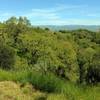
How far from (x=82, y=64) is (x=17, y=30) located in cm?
1931

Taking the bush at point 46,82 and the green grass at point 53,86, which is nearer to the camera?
the green grass at point 53,86

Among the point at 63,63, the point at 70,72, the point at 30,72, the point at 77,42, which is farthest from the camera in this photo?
the point at 77,42

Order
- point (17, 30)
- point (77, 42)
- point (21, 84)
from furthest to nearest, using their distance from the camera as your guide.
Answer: point (77, 42) → point (17, 30) → point (21, 84)

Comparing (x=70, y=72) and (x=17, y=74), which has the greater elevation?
(x=17, y=74)

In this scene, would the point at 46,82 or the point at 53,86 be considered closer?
the point at 53,86

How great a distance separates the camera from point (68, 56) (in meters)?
83.0

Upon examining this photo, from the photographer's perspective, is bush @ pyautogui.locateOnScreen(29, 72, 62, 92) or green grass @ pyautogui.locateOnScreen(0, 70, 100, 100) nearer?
green grass @ pyautogui.locateOnScreen(0, 70, 100, 100)

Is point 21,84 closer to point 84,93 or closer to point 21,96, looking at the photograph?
point 21,96

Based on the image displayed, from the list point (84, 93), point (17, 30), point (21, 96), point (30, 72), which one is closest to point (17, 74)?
point (30, 72)

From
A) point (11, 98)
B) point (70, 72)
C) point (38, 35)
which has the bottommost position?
point (70, 72)

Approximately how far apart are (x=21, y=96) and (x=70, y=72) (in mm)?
69710

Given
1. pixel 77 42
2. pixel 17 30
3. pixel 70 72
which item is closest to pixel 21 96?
pixel 70 72

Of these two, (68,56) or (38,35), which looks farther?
(38,35)

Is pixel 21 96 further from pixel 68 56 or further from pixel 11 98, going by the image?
pixel 68 56
